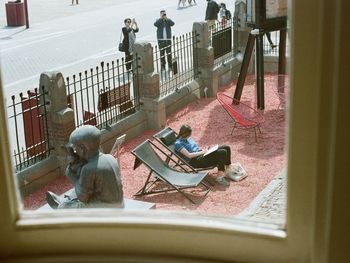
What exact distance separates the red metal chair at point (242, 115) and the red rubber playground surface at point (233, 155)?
123mm

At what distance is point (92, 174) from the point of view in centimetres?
414

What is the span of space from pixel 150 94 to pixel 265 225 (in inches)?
310

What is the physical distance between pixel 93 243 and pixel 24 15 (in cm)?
1844

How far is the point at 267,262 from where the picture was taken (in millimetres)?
1272

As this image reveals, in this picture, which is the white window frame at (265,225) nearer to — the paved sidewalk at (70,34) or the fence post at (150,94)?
the fence post at (150,94)

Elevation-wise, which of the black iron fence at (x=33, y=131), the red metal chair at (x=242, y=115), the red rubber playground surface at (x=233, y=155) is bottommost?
the red rubber playground surface at (x=233, y=155)

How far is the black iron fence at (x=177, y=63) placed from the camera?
405 inches

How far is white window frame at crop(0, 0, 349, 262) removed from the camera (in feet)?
3.81

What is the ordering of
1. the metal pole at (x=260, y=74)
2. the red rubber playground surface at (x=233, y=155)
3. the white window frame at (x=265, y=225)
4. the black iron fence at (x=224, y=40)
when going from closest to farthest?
the white window frame at (x=265, y=225)
the red rubber playground surface at (x=233, y=155)
the metal pole at (x=260, y=74)
the black iron fence at (x=224, y=40)

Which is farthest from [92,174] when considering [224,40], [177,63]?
[224,40]

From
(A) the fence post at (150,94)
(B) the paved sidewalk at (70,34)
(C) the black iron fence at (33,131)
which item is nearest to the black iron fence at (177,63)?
(A) the fence post at (150,94)

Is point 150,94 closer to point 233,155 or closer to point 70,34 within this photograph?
point 233,155

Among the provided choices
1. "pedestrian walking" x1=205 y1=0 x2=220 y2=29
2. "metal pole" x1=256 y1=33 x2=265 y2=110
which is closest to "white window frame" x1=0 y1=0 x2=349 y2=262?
"metal pole" x1=256 y1=33 x2=265 y2=110

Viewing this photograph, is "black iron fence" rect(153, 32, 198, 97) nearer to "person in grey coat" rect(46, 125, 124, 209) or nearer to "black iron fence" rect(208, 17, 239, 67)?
"black iron fence" rect(208, 17, 239, 67)
